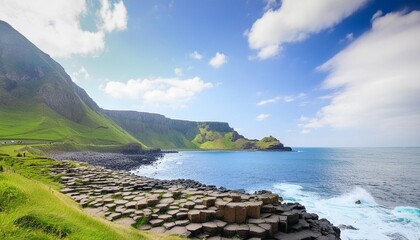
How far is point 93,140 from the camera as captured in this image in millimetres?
156875

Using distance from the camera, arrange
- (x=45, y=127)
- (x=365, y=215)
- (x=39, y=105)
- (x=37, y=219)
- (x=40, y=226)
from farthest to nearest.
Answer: (x=39, y=105) < (x=45, y=127) < (x=365, y=215) < (x=37, y=219) < (x=40, y=226)

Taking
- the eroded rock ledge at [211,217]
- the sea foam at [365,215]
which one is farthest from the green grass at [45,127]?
the eroded rock ledge at [211,217]

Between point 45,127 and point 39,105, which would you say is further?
point 39,105

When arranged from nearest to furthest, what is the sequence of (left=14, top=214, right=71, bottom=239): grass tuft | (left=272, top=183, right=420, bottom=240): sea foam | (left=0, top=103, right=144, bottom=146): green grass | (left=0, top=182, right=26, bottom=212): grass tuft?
(left=14, top=214, right=71, bottom=239): grass tuft < (left=0, top=182, right=26, bottom=212): grass tuft < (left=272, top=183, right=420, bottom=240): sea foam < (left=0, top=103, right=144, bottom=146): green grass

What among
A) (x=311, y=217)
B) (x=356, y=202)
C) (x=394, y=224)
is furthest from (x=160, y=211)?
(x=356, y=202)

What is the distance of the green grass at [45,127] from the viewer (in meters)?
120

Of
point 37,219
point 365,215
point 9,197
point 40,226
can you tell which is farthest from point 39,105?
point 40,226

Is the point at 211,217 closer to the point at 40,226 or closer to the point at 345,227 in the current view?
the point at 40,226

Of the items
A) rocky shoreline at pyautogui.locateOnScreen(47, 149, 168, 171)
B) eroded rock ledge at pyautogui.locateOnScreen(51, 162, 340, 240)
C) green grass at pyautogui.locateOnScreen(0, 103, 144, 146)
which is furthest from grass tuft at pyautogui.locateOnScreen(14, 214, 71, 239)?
green grass at pyautogui.locateOnScreen(0, 103, 144, 146)

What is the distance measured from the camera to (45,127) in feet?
458

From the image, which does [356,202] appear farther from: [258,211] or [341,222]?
[258,211]

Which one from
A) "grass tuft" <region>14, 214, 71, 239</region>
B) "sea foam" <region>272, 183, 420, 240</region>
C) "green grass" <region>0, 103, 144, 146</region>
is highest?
"green grass" <region>0, 103, 144, 146</region>

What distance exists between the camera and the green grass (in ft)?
393

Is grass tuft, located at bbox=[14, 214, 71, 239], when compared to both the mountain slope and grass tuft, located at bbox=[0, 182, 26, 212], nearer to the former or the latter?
grass tuft, located at bbox=[0, 182, 26, 212]
